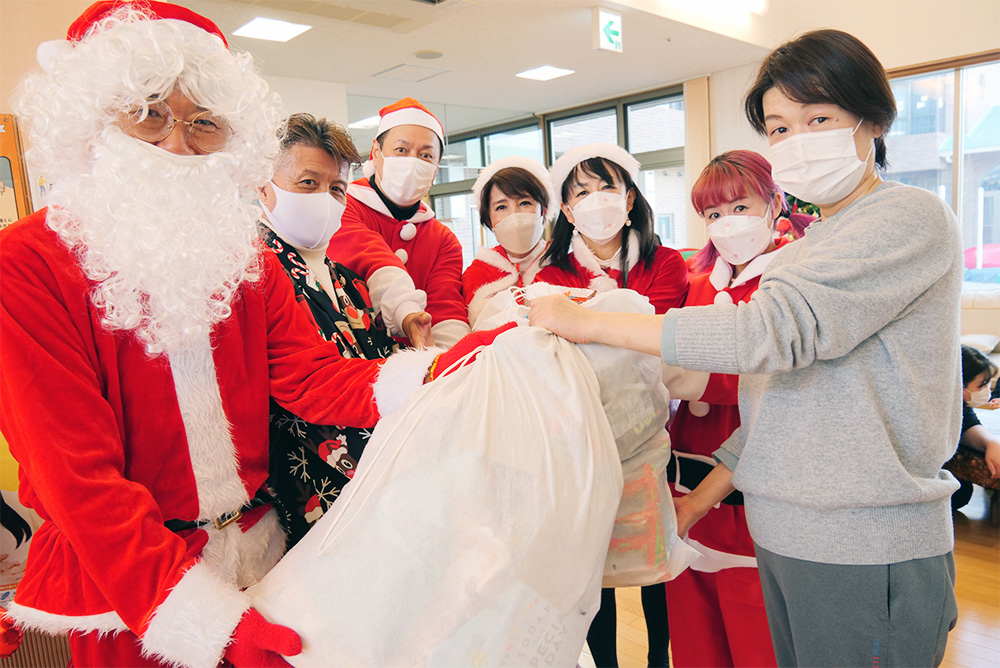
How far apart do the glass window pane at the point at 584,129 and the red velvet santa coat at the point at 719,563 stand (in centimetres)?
798

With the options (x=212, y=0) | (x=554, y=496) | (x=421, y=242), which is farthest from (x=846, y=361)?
(x=212, y=0)

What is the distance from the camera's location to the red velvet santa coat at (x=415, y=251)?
1.78 metres

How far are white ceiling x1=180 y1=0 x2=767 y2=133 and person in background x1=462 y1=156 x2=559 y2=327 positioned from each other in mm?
3590

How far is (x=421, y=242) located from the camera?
205 centimetres

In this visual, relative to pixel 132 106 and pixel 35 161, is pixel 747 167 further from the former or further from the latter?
pixel 35 161

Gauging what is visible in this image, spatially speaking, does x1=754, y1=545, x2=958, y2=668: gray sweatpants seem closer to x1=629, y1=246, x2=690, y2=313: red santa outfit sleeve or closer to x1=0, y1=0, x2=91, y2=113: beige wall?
x1=629, y1=246, x2=690, y2=313: red santa outfit sleeve

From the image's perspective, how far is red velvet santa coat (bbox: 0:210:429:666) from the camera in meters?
0.87

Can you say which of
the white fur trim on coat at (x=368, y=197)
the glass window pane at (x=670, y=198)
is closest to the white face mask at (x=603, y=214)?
the white fur trim on coat at (x=368, y=197)

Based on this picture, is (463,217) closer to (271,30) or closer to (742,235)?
(271,30)

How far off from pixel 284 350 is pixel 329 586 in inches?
18.3

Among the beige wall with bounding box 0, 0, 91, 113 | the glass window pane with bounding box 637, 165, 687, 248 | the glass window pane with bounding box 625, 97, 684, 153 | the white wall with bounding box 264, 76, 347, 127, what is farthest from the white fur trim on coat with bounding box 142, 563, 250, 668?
the glass window pane with bounding box 625, 97, 684, 153

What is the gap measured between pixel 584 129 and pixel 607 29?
408 centimetres

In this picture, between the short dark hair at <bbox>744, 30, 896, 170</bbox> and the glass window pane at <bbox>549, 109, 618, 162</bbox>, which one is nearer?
the short dark hair at <bbox>744, 30, 896, 170</bbox>

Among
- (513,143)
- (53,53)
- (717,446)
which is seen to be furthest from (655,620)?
(513,143)
